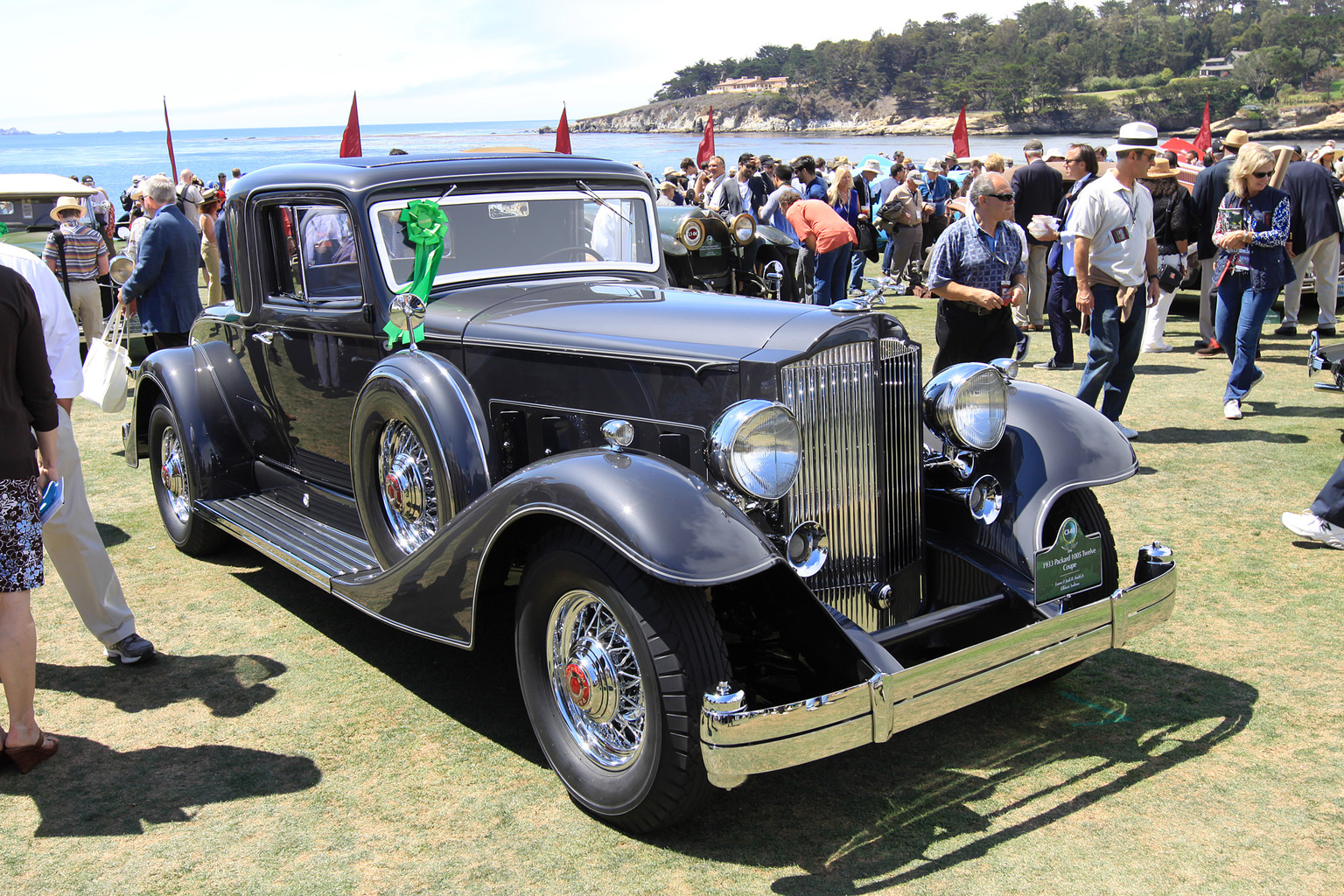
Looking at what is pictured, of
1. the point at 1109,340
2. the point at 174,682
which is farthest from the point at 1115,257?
the point at 174,682

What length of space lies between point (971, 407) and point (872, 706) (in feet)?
4.14

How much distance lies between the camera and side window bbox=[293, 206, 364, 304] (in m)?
4.02

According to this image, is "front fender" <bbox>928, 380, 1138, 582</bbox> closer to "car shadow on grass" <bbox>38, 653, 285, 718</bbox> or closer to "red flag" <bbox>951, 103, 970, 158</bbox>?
"car shadow on grass" <bbox>38, 653, 285, 718</bbox>

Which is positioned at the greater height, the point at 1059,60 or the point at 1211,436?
the point at 1059,60

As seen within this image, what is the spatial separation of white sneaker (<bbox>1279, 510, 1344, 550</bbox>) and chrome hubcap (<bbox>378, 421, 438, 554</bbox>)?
3837 millimetres

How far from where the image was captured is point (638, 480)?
8.43ft

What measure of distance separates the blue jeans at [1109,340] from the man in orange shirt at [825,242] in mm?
4544

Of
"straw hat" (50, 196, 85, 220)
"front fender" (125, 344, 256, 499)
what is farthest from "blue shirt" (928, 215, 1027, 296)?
"straw hat" (50, 196, 85, 220)

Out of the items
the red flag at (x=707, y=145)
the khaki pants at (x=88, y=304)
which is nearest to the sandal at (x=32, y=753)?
the khaki pants at (x=88, y=304)

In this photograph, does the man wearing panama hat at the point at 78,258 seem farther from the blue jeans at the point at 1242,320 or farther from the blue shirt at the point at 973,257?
the blue jeans at the point at 1242,320

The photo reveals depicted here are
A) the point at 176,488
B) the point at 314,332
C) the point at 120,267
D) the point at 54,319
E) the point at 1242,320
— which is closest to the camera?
the point at 54,319

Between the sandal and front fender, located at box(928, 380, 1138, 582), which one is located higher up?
front fender, located at box(928, 380, 1138, 582)

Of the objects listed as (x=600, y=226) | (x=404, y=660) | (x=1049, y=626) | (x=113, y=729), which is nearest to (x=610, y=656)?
(x=1049, y=626)

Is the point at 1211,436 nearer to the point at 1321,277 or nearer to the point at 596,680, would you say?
the point at 1321,277
